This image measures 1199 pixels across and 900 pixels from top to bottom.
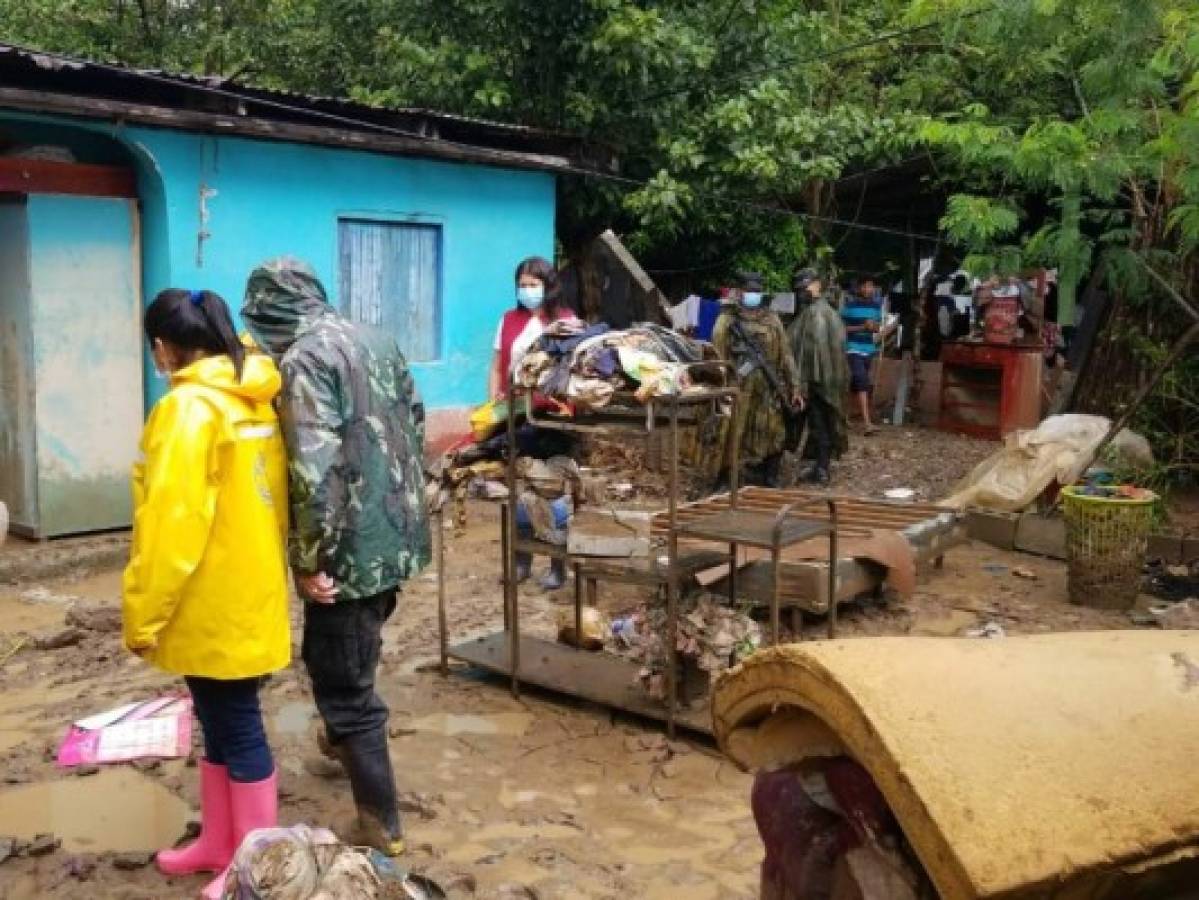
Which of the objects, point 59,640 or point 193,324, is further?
point 59,640

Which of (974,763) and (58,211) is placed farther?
(58,211)

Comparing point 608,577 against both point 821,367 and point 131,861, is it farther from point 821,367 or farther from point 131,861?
point 821,367

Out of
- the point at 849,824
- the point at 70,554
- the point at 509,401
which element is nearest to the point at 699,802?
the point at 509,401

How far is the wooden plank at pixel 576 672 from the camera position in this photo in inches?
200

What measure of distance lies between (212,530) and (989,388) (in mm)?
11946

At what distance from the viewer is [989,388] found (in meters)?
13.8

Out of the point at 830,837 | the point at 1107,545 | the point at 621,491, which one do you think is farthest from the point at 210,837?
the point at 621,491

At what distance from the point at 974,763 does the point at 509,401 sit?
4.03 metres

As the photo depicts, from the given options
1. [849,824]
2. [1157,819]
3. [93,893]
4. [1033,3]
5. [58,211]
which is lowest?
[93,893]

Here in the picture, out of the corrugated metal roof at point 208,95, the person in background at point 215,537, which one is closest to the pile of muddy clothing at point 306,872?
the person in background at point 215,537

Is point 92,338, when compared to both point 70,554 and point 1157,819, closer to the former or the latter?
point 70,554

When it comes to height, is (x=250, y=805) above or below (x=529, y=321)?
below

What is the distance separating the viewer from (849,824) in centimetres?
166

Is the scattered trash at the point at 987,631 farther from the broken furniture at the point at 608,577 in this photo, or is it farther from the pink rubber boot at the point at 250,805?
the pink rubber boot at the point at 250,805
